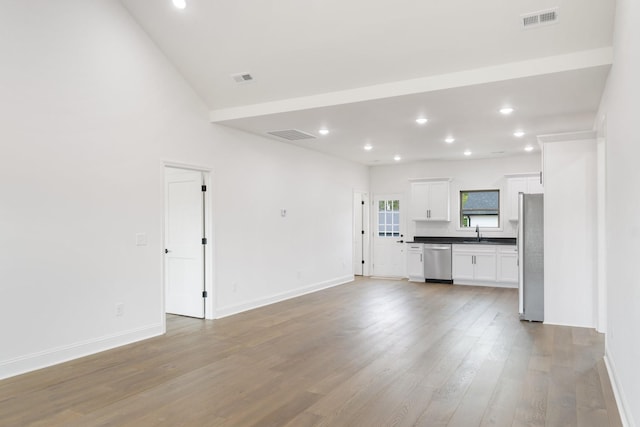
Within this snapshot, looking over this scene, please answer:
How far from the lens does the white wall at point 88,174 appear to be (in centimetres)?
374

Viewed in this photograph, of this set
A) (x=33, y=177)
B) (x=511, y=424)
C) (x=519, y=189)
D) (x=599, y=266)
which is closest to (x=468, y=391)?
(x=511, y=424)

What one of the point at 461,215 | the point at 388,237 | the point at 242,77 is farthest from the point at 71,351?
the point at 461,215

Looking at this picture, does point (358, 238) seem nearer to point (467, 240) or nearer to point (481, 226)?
point (467, 240)

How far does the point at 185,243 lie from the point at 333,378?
129 inches

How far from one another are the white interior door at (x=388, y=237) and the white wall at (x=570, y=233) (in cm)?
468

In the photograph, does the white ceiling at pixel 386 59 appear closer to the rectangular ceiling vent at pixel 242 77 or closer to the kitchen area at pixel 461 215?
the rectangular ceiling vent at pixel 242 77

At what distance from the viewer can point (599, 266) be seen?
5.18m

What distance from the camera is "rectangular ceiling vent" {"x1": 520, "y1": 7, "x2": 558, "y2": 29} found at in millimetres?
3545

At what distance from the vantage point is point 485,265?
346 inches

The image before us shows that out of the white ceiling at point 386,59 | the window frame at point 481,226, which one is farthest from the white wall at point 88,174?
the window frame at point 481,226

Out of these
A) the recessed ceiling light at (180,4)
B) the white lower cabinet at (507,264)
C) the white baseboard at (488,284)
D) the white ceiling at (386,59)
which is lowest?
the white baseboard at (488,284)

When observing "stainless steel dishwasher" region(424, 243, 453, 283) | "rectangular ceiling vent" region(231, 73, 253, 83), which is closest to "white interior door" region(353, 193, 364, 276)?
"stainless steel dishwasher" region(424, 243, 453, 283)

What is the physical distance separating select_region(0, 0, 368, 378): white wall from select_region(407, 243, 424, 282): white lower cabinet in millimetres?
4539

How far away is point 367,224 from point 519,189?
3447mm
